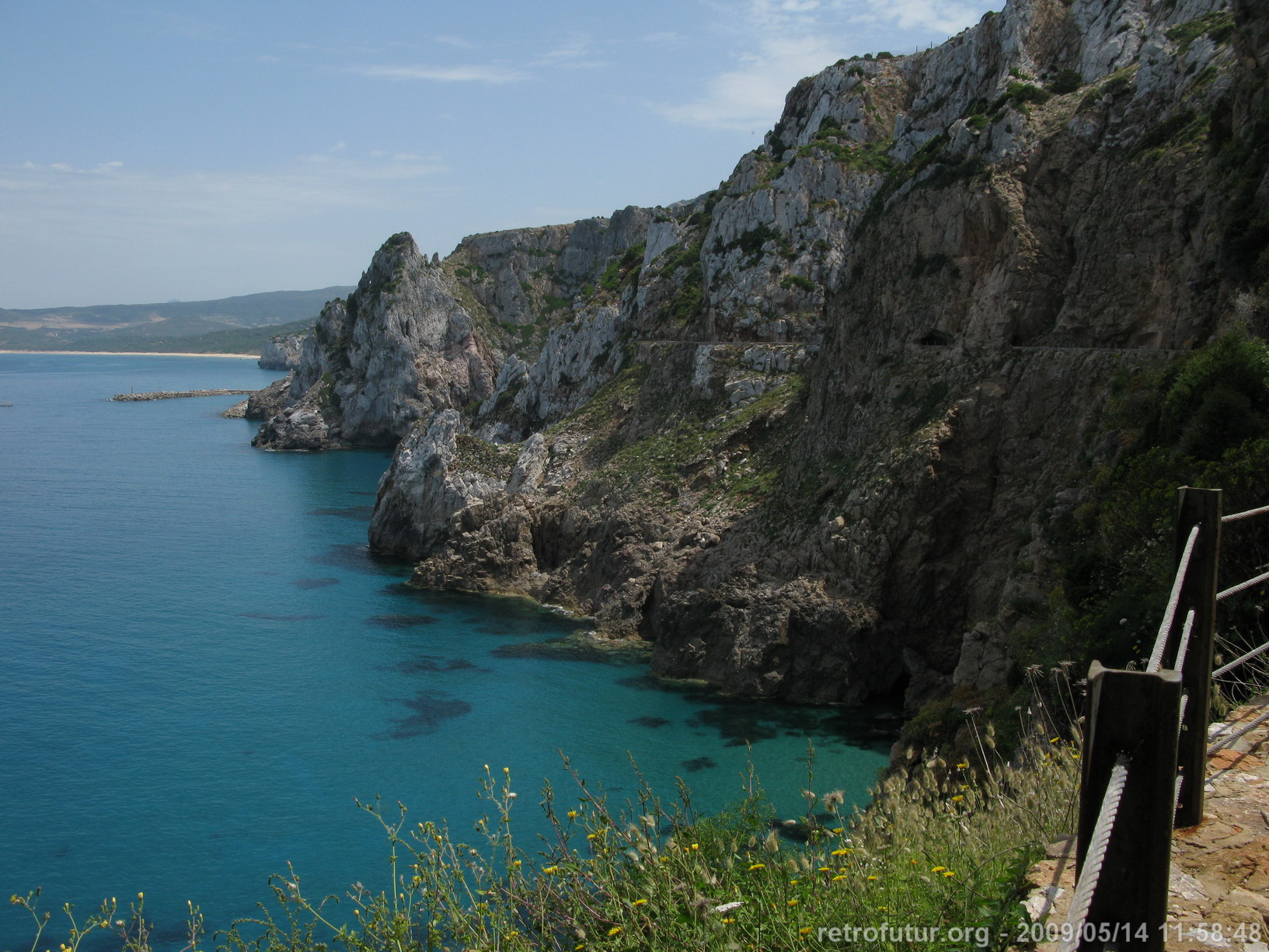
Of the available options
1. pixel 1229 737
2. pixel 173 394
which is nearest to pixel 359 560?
pixel 1229 737

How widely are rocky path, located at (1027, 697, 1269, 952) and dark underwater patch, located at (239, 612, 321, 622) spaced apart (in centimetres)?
4668

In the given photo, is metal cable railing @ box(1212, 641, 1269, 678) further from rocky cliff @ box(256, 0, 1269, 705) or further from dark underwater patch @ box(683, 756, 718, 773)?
dark underwater patch @ box(683, 756, 718, 773)

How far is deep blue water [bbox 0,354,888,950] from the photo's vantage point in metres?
26.5

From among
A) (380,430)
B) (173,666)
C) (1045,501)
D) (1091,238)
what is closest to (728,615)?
(1045,501)

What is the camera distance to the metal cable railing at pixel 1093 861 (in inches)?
136

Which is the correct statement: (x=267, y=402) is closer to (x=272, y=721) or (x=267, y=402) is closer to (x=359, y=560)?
(x=359, y=560)

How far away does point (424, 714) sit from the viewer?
36594 mm

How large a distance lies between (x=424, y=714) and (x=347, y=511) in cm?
4319

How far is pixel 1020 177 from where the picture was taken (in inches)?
1499

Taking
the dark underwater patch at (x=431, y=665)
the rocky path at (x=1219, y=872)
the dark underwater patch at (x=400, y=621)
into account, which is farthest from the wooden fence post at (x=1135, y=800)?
the dark underwater patch at (x=400, y=621)

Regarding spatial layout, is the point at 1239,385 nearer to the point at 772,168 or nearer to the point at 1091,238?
the point at 1091,238

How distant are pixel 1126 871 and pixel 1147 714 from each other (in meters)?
0.65

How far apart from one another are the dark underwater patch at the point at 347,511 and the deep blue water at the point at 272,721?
10094mm

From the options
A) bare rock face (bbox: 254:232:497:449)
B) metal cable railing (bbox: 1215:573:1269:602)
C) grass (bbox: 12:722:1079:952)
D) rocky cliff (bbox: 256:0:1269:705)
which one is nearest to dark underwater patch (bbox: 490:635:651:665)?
rocky cliff (bbox: 256:0:1269:705)
